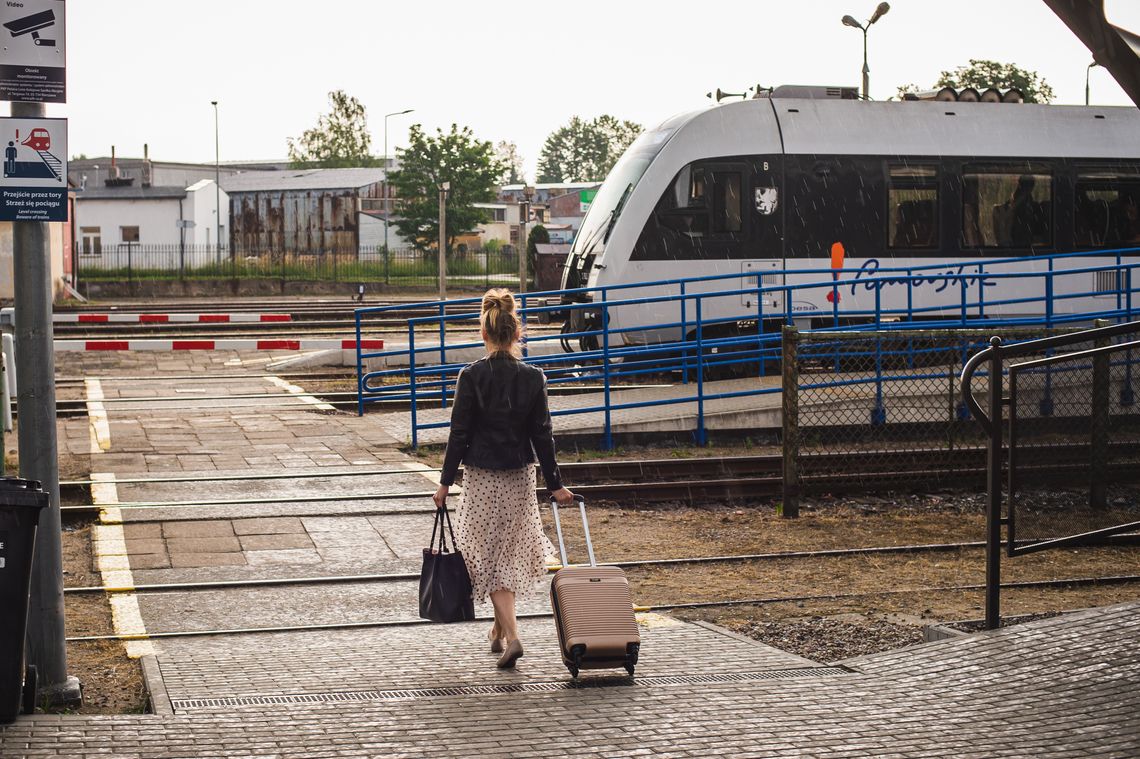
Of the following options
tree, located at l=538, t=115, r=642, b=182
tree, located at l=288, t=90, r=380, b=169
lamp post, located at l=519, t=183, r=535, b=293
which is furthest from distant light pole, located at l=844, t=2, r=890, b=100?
tree, located at l=538, t=115, r=642, b=182

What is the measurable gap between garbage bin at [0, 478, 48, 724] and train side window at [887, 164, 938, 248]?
15.3 metres

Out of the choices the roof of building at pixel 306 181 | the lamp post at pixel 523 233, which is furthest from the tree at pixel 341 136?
the lamp post at pixel 523 233

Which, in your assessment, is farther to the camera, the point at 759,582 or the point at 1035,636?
the point at 759,582

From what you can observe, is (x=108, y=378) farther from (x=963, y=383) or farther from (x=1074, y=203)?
(x=963, y=383)

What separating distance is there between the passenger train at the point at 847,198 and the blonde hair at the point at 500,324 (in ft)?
34.2

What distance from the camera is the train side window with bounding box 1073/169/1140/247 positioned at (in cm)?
1997

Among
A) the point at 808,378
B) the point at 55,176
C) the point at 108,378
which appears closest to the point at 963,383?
the point at 55,176

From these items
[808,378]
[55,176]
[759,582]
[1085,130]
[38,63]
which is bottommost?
[759,582]

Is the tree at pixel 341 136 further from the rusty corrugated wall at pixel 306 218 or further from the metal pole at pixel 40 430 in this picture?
the metal pole at pixel 40 430

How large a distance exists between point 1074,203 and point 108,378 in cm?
1485

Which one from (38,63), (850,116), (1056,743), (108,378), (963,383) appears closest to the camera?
(1056,743)

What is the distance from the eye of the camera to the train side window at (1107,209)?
20.0 metres

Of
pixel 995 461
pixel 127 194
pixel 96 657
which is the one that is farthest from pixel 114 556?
Result: pixel 127 194

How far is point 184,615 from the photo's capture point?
790cm
